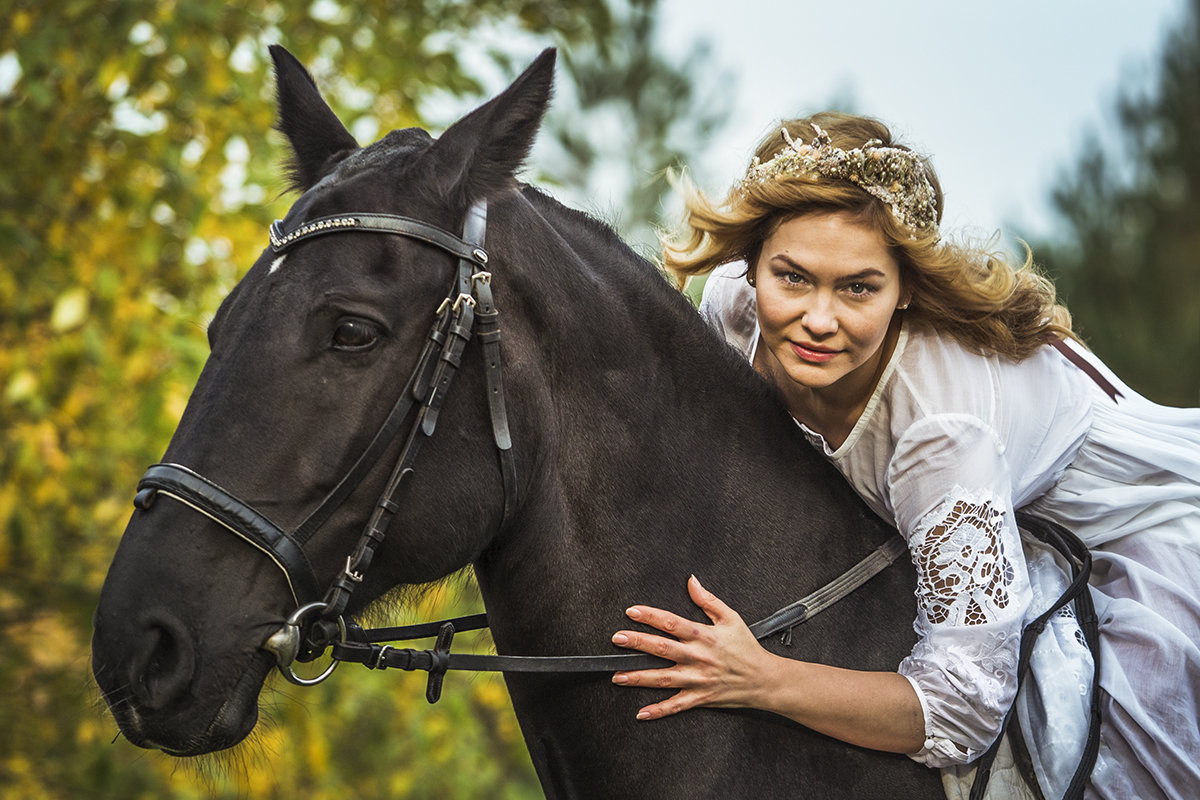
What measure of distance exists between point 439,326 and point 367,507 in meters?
0.38

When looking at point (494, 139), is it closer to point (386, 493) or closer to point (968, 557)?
point (386, 493)

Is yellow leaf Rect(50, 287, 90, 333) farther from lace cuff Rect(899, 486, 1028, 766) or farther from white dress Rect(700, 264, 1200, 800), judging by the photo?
lace cuff Rect(899, 486, 1028, 766)

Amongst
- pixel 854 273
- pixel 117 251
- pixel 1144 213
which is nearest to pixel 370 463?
pixel 854 273

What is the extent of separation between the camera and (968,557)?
7.21ft

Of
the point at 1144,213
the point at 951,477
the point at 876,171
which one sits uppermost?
the point at 1144,213

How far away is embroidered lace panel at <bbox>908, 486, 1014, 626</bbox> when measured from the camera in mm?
2197

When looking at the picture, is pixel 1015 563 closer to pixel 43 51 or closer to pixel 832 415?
pixel 832 415

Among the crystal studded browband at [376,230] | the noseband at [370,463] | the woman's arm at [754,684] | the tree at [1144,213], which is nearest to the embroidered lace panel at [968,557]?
the woman's arm at [754,684]

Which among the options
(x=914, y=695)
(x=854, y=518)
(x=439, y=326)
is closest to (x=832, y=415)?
(x=854, y=518)

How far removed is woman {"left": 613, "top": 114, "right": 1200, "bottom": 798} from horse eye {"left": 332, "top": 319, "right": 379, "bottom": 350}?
0.80 m

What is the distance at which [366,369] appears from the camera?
198cm

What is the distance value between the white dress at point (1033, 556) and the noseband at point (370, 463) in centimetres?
93

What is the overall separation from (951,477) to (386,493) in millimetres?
1196

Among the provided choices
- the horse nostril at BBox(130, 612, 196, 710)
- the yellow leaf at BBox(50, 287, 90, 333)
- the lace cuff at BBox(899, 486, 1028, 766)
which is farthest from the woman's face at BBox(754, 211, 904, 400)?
the yellow leaf at BBox(50, 287, 90, 333)
